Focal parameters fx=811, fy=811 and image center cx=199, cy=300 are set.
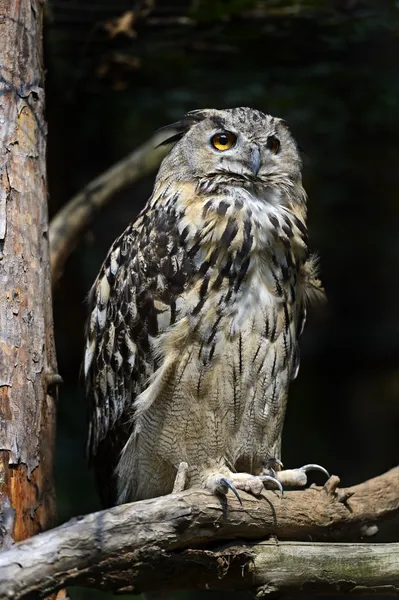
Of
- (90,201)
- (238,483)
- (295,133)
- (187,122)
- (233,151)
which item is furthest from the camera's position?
(295,133)

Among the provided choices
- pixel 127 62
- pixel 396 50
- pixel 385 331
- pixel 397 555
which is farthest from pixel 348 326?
pixel 397 555

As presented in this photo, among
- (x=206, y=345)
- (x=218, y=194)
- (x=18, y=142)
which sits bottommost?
(x=206, y=345)

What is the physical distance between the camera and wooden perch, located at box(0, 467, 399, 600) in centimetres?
147

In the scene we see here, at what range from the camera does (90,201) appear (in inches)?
111

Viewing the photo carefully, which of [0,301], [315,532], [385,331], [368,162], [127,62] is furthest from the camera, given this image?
[385,331]

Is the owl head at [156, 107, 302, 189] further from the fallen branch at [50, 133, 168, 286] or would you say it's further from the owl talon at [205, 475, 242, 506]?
the owl talon at [205, 475, 242, 506]

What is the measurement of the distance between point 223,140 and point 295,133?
1385 mm

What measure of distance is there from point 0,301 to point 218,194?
65 cm

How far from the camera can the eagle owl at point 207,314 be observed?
2.12 m

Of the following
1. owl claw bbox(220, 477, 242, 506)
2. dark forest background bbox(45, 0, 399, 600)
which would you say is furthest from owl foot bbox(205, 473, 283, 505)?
dark forest background bbox(45, 0, 399, 600)

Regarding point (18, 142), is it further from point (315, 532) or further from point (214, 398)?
point (315, 532)

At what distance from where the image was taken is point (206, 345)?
2113 millimetres

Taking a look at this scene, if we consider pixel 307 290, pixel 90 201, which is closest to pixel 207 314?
pixel 307 290

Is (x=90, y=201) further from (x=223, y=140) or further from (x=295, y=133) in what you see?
(x=295, y=133)
